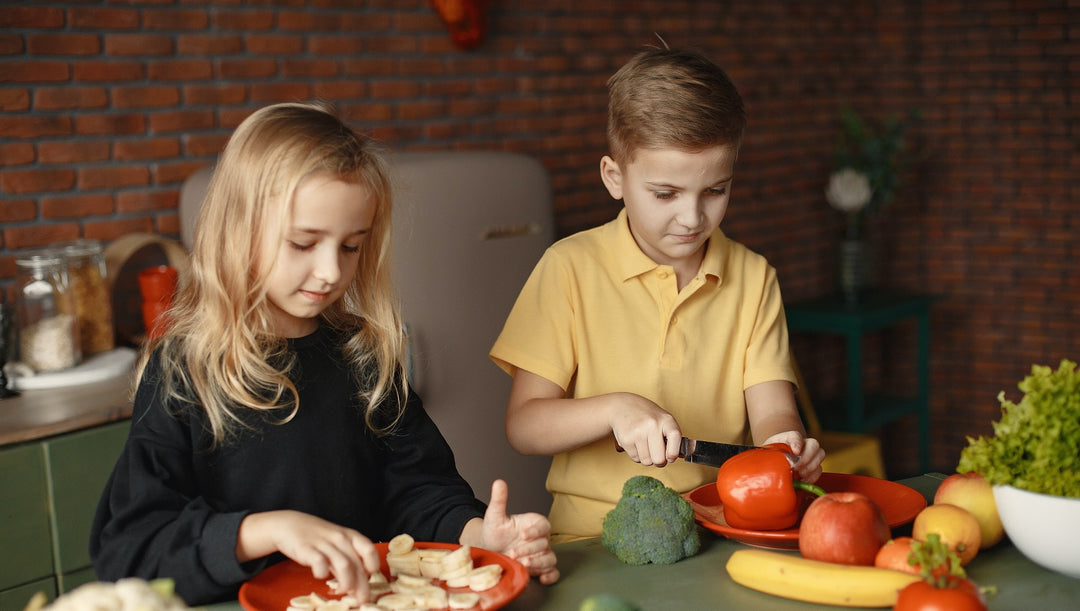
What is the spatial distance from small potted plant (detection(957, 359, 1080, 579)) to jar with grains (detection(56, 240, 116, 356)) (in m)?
1.97

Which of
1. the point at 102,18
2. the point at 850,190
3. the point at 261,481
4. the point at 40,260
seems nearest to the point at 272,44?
the point at 102,18

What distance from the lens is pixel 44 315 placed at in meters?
2.35

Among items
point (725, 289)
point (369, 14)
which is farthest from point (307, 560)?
point (369, 14)

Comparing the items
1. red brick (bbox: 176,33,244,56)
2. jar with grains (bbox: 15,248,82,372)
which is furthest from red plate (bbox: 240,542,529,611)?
red brick (bbox: 176,33,244,56)

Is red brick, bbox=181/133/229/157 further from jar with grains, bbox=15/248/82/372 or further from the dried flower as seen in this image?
the dried flower

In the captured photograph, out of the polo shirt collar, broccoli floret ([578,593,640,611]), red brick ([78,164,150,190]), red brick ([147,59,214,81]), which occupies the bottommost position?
broccoli floret ([578,593,640,611])

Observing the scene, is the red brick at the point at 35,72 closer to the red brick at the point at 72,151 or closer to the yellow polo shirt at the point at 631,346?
the red brick at the point at 72,151

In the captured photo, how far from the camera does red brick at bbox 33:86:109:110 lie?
2479mm

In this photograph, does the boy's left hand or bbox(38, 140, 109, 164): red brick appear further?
bbox(38, 140, 109, 164): red brick

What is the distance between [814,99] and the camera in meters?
4.73

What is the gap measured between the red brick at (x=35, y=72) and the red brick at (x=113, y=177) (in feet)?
0.74

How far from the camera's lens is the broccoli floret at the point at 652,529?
1.29m

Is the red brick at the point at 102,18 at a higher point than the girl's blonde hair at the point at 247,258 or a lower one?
higher

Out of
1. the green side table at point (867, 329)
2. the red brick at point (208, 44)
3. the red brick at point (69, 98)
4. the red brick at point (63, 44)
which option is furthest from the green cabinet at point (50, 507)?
the green side table at point (867, 329)
